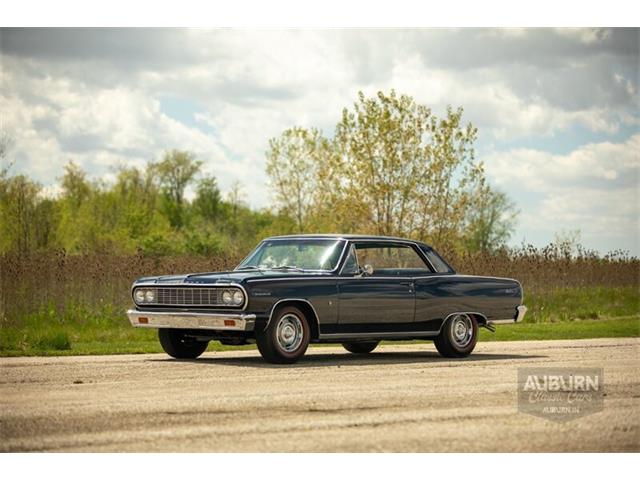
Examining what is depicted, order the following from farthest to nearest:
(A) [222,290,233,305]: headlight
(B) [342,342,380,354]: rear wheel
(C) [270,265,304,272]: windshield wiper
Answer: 1. (B) [342,342,380,354]: rear wheel
2. (C) [270,265,304,272]: windshield wiper
3. (A) [222,290,233,305]: headlight

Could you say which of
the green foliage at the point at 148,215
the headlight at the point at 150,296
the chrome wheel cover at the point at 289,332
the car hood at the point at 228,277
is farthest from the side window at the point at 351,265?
the green foliage at the point at 148,215

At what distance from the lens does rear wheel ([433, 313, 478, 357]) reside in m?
14.4

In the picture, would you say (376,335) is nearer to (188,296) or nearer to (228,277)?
(228,277)

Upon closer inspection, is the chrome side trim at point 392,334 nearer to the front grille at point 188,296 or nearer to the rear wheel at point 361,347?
the front grille at point 188,296

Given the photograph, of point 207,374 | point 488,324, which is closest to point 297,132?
point 488,324

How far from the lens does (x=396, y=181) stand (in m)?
29.6

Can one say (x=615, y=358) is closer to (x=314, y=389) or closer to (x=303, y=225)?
(x=314, y=389)

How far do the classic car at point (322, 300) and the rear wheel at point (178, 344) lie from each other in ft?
0.04

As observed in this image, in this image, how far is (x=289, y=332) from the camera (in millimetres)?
12883

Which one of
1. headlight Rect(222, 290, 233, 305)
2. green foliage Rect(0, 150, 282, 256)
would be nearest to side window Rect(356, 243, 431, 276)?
headlight Rect(222, 290, 233, 305)

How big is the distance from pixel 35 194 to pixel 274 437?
36889mm

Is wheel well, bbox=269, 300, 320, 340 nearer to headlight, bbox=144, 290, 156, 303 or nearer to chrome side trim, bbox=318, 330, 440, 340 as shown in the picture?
chrome side trim, bbox=318, 330, 440, 340

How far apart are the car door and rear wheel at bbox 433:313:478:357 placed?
635 millimetres

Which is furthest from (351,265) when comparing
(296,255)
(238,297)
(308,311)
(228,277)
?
(238,297)
